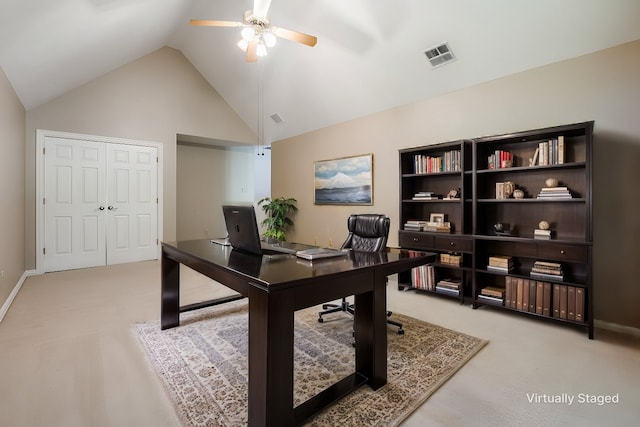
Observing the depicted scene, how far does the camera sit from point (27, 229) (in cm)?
440

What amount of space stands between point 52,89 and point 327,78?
3781 mm

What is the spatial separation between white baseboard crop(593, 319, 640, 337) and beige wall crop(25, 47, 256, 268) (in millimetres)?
5985

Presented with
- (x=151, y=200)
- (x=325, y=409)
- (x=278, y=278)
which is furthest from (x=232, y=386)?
(x=151, y=200)

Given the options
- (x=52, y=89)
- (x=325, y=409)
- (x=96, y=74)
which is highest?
(x=96, y=74)

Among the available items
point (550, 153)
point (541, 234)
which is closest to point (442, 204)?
point (541, 234)

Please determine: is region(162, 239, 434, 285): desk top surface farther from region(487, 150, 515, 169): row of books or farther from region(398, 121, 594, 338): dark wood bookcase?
region(487, 150, 515, 169): row of books

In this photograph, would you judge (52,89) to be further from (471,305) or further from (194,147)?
(471,305)

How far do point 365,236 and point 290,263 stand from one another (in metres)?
1.45

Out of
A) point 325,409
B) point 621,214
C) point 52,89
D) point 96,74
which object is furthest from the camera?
point 96,74

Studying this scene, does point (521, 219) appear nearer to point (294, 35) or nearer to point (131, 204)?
point (294, 35)

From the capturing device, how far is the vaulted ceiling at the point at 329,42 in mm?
2639

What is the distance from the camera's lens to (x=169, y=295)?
2594mm

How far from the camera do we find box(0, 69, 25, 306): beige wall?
3043 mm

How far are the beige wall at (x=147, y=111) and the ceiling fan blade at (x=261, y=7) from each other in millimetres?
3571
